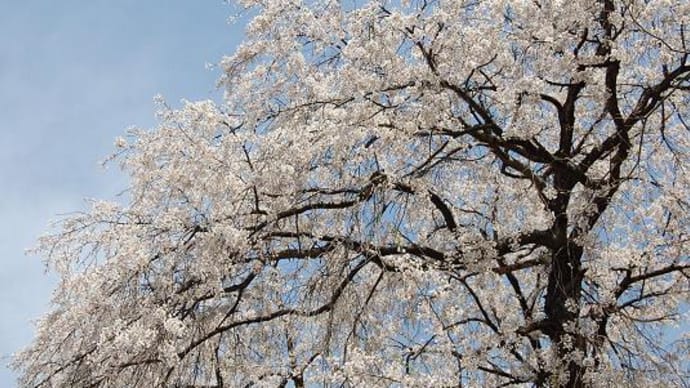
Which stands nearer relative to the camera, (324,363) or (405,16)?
(324,363)

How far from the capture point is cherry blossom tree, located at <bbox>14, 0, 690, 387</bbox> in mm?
5609

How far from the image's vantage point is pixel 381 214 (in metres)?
5.34

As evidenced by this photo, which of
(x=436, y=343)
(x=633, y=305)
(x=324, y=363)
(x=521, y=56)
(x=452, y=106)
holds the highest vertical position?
(x=521, y=56)

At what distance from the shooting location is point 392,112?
5.88 meters

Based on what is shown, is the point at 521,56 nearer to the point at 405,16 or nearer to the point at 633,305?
the point at 405,16

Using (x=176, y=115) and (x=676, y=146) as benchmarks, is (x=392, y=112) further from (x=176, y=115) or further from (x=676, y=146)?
(x=676, y=146)

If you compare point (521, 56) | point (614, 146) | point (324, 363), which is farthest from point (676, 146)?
point (324, 363)

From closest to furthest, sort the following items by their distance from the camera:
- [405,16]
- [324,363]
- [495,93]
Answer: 1. [324,363]
2. [405,16]
3. [495,93]

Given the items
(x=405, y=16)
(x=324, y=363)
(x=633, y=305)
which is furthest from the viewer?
(x=633, y=305)

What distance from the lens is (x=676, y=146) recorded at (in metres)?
7.14

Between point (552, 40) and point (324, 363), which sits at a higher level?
point (552, 40)

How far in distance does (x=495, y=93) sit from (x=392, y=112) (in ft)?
3.03

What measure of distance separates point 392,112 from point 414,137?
27cm

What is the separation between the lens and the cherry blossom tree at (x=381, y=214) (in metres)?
5.61
